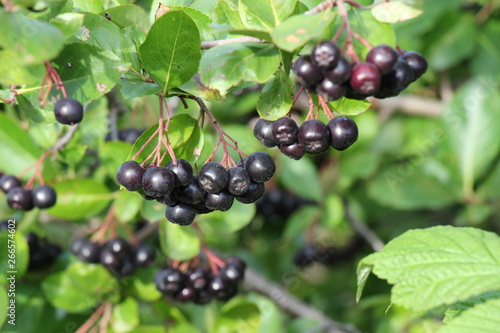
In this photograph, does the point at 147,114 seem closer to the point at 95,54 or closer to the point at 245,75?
the point at 95,54

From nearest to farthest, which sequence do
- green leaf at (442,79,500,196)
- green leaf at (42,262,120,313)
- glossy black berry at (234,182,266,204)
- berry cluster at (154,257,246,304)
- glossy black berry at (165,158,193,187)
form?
glossy black berry at (165,158,193,187) < glossy black berry at (234,182,266,204) < berry cluster at (154,257,246,304) < green leaf at (42,262,120,313) < green leaf at (442,79,500,196)

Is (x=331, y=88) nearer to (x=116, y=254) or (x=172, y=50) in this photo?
(x=172, y=50)

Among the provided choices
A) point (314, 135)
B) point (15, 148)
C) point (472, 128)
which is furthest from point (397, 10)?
point (472, 128)

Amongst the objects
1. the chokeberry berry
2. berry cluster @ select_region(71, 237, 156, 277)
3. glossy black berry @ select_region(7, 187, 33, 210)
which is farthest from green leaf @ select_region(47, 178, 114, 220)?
the chokeberry berry

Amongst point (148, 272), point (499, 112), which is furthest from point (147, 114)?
point (499, 112)

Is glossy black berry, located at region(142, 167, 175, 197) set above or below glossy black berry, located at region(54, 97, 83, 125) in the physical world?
below

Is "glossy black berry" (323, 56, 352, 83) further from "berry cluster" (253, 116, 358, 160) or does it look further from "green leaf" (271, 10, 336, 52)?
"berry cluster" (253, 116, 358, 160)

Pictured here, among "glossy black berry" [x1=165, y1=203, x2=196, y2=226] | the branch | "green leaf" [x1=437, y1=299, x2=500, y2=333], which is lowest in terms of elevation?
the branch

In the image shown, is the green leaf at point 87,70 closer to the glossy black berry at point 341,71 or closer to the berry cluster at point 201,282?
the glossy black berry at point 341,71
